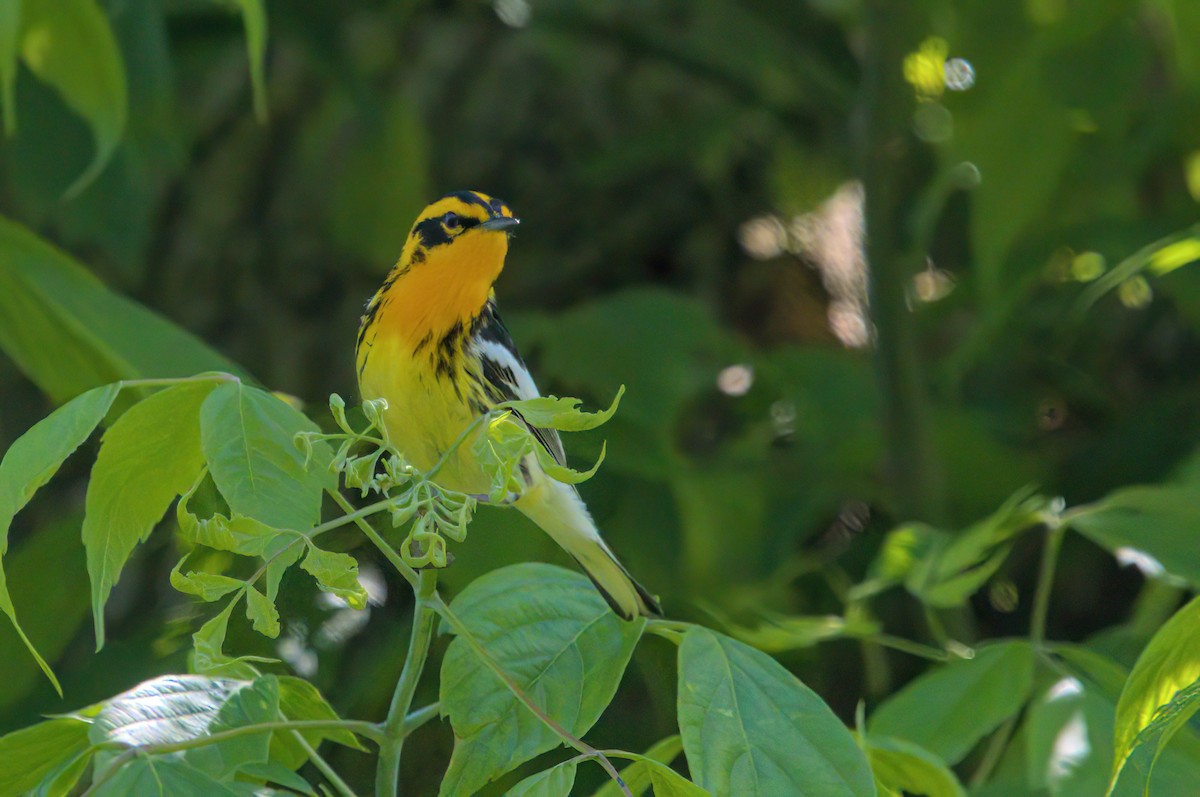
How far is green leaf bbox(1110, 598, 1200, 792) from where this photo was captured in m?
0.79

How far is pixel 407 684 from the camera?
2.42 ft

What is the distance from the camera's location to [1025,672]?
1128mm

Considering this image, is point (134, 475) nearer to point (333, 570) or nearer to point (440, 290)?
point (333, 570)

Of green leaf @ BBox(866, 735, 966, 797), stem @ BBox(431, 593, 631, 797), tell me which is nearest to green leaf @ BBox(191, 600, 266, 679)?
stem @ BBox(431, 593, 631, 797)

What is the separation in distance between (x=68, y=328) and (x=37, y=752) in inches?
26.8

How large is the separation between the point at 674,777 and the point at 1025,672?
507mm

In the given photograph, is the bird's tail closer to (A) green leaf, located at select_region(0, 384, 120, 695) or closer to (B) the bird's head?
(B) the bird's head

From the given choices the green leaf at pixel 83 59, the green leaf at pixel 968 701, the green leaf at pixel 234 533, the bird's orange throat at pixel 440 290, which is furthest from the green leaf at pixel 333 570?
the green leaf at pixel 83 59

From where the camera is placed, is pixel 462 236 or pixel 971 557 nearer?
pixel 462 236

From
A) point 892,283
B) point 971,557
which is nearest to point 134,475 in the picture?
point 971,557

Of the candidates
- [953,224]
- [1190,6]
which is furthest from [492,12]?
[1190,6]

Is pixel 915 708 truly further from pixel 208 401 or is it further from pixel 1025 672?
pixel 208 401

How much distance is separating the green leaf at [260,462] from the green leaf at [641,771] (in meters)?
0.23

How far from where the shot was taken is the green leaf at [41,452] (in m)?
0.71
